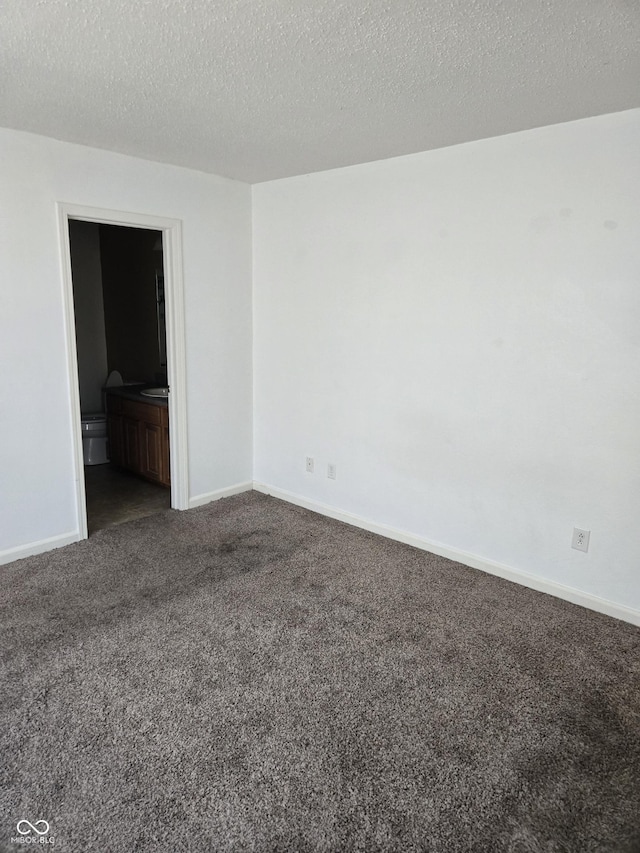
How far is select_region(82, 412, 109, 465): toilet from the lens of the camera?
16.4 ft

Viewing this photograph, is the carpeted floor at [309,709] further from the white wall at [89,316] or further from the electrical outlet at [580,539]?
the white wall at [89,316]

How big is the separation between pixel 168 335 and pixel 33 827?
2.92m

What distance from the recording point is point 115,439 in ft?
16.0

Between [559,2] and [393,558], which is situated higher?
[559,2]

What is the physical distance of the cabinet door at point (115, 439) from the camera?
4812mm

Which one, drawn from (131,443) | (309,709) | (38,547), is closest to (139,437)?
(131,443)

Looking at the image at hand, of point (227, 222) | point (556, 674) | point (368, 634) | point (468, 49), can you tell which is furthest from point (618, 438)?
point (227, 222)

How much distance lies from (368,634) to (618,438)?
1.55 meters

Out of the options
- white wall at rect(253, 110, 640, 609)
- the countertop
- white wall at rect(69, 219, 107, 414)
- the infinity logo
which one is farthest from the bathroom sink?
the infinity logo

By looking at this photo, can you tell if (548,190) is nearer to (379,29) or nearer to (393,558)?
(379,29)

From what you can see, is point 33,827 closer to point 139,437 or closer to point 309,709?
point 309,709

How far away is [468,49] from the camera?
1.89m

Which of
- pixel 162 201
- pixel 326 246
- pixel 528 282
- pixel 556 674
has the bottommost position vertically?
pixel 556 674

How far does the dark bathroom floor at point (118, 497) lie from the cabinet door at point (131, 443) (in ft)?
0.46
